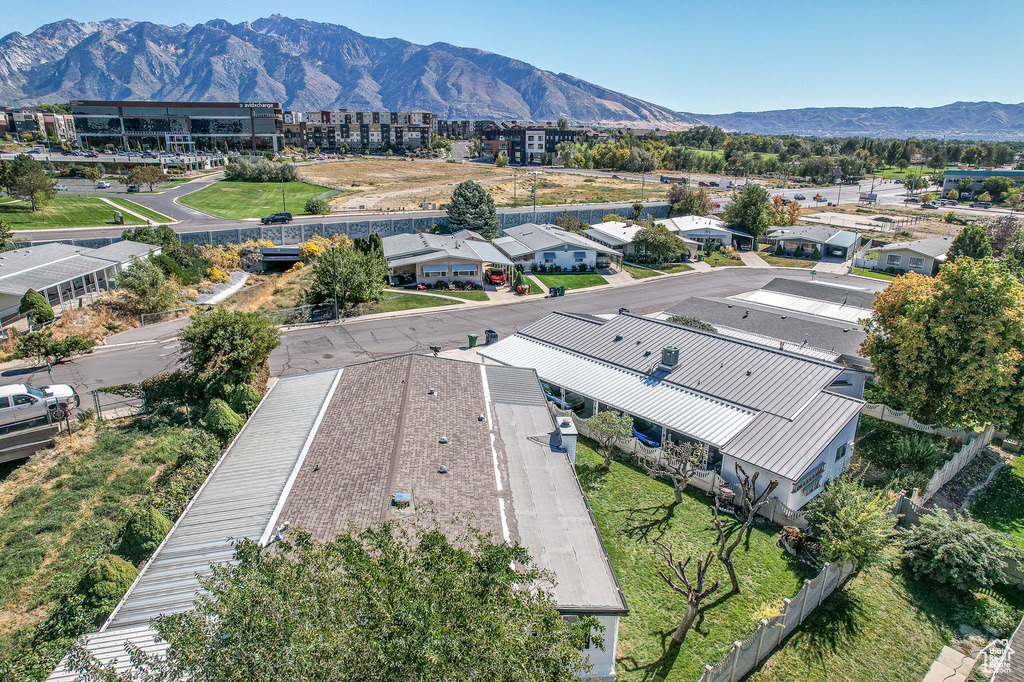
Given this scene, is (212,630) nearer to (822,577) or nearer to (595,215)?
(822,577)

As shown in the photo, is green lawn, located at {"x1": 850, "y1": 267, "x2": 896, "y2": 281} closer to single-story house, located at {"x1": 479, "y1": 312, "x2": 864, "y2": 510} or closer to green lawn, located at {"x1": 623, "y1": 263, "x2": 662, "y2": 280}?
green lawn, located at {"x1": 623, "y1": 263, "x2": 662, "y2": 280}

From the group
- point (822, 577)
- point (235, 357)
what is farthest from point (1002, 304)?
point (235, 357)

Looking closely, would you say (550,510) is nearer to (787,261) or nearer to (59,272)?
(59,272)

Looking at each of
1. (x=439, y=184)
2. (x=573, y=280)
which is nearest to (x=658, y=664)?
(x=573, y=280)

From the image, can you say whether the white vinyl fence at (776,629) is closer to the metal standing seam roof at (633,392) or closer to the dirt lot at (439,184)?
the metal standing seam roof at (633,392)

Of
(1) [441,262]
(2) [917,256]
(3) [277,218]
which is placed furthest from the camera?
(3) [277,218]

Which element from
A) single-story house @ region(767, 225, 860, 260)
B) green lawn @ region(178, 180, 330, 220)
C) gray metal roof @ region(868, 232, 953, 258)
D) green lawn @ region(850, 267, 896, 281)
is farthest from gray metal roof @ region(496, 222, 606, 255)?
green lawn @ region(178, 180, 330, 220)

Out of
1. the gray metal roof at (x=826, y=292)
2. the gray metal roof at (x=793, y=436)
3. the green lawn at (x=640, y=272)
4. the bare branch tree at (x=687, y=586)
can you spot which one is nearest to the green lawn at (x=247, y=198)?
the green lawn at (x=640, y=272)
